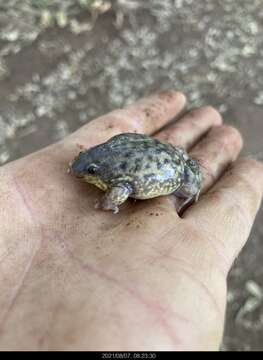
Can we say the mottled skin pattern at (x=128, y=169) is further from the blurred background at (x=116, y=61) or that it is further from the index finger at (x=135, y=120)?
the blurred background at (x=116, y=61)

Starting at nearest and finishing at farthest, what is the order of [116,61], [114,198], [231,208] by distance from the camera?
1. [114,198]
2. [231,208]
3. [116,61]

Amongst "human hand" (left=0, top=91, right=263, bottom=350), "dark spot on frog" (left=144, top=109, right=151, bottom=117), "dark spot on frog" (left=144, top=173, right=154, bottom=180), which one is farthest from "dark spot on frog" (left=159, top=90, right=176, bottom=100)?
"dark spot on frog" (left=144, top=173, right=154, bottom=180)

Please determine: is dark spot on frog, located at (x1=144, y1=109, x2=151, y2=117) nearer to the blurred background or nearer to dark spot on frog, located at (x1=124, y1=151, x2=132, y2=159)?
dark spot on frog, located at (x1=124, y1=151, x2=132, y2=159)

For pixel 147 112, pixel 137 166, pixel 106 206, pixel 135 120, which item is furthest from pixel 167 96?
pixel 106 206

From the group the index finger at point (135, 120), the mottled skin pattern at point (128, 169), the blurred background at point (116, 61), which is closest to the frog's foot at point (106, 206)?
the mottled skin pattern at point (128, 169)

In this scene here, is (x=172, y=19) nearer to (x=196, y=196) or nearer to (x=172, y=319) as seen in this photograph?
(x=196, y=196)

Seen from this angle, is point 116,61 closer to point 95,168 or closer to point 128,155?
point 128,155
